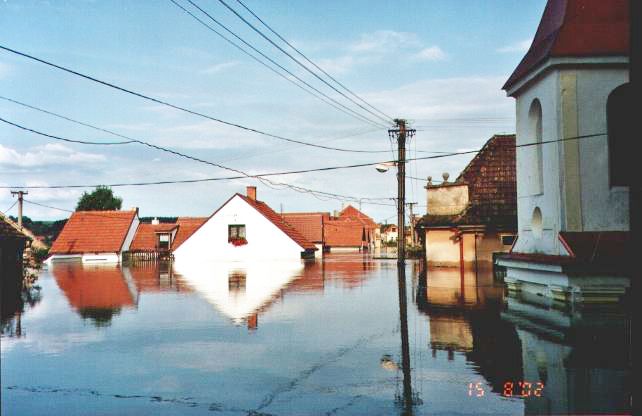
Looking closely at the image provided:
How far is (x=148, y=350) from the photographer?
9781 millimetres

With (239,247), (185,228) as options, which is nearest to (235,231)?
(239,247)

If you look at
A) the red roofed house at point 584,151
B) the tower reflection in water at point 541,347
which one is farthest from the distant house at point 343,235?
the red roofed house at point 584,151

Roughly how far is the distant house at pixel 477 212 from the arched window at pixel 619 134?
1319 cm

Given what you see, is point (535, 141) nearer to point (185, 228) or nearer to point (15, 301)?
point (15, 301)

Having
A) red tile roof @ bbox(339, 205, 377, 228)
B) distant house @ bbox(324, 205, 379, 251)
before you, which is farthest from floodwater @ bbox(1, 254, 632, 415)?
red tile roof @ bbox(339, 205, 377, 228)

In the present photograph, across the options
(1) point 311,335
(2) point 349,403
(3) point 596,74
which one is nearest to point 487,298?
(3) point 596,74

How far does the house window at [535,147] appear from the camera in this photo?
17.1m

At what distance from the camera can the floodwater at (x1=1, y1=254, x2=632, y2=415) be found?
256 inches

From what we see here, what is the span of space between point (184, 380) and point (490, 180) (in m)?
23.9

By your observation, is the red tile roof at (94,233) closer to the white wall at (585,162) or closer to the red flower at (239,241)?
the red flower at (239,241)

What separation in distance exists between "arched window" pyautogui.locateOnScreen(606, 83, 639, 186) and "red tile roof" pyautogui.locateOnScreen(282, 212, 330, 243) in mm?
46946

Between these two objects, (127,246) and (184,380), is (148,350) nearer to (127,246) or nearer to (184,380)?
(184,380)

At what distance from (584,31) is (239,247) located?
3930 centimetres

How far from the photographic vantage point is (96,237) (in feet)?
185
